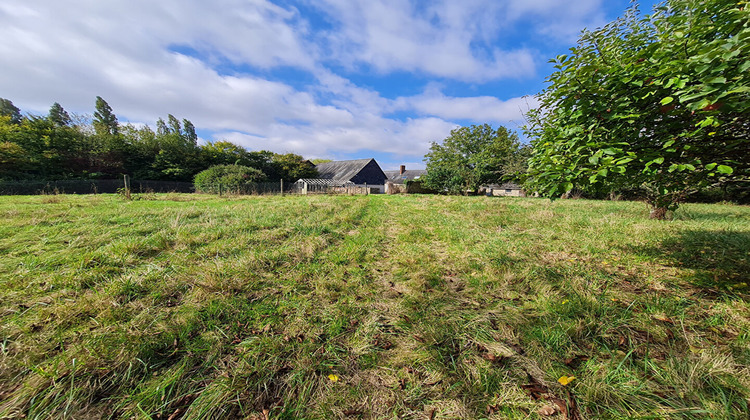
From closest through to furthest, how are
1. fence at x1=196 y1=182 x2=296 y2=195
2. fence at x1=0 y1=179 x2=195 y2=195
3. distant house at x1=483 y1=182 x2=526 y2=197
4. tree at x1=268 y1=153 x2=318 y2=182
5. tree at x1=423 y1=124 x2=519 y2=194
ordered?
fence at x1=0 y1=179 x2=195 y2=195
fence at x1=196 y1=182 x2=296 y2=195
tree at x1=423 y1=124 x2=519 y2=194
tree at x1=268 y1=153 x2=318 y2=182
distant house at x1=483 y1=182 x2=526 y2=197

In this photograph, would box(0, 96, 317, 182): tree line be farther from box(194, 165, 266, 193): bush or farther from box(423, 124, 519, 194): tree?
box(423, 124, 519, 194): tree

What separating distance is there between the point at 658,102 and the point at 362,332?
3.74 metres

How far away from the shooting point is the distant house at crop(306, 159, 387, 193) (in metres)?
32.9

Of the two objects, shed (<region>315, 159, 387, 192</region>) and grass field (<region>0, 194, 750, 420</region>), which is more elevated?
shed (<region>315, 159, 387, 192</region>)

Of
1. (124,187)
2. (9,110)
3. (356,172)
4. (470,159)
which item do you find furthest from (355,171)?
(9,110)

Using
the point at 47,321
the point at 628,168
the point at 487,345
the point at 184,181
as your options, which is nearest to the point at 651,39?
the point at 628,168

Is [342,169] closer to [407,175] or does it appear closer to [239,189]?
[407,175]

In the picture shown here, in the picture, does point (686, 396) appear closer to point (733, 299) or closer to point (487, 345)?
point (487, 345)

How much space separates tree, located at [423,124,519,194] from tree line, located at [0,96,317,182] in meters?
19.4

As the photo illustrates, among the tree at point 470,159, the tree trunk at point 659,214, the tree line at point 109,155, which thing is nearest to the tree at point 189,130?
the tree line at point 109,155

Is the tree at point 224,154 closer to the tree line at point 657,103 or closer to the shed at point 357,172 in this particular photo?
the shed at point 357,172

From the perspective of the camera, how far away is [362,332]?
2.15 metres

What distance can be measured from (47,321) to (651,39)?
22.5 ft

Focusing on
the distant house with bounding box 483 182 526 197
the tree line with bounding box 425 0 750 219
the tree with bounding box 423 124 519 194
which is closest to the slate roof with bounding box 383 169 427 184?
the tree with bounding box 423 124 519 194
